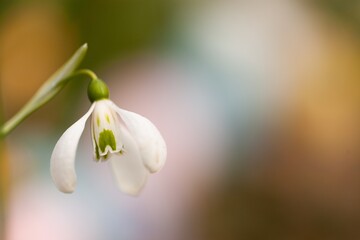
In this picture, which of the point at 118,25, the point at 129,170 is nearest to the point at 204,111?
the point at 118,25

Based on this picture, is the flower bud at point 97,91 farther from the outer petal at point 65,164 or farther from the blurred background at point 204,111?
the blurred background at point 204,111

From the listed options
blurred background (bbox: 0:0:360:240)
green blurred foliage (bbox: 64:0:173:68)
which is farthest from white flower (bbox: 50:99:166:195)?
green blurred foliage (bbox: 64:0:173:68)

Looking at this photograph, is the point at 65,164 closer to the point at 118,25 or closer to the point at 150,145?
the point at 150,145

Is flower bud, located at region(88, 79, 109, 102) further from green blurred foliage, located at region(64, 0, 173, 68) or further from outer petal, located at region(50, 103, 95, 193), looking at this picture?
green blurred foliage, located at region(64, 0, 173, 68)

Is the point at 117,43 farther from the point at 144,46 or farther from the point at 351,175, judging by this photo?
the point at 351,175

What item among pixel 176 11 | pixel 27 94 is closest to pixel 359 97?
pixel 176 11

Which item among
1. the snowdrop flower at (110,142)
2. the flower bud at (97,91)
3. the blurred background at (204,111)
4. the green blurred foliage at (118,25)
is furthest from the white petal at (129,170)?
the green blurred foliage at (118,25)
